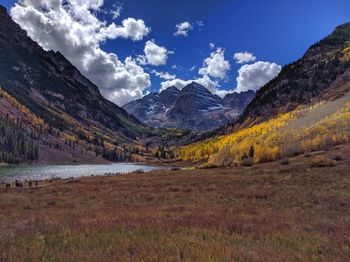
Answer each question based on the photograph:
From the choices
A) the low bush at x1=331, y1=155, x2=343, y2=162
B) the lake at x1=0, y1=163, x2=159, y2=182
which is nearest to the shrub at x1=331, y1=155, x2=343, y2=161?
the low bush at x1=331, y1=155, x2=343, y2=162

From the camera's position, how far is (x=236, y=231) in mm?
12266

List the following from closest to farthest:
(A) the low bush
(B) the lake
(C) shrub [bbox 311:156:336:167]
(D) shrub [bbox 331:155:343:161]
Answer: (C) shrub [bbox 311:156:336:167], (A) the low bush, (D) shrub [bbox 331:155:343:161], (B) the lake

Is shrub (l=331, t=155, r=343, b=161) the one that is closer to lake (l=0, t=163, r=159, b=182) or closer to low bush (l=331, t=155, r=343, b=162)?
low bush (l=331, t=155, r=343, b=162)

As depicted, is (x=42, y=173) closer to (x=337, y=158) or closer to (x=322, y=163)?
(x=322, y=163)

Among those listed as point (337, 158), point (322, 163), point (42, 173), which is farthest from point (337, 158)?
point (42, 173)

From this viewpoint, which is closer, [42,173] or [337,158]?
[337,158]

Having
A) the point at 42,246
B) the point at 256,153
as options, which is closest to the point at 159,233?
the point at 42,246


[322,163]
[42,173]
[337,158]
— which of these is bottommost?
[322,163]

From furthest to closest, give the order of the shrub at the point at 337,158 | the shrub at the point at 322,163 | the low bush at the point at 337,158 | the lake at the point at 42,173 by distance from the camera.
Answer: the lake at the point at 42,173, the shrub at the point at 337,158, the low bush at the point at 337,158, the shrub at the point at 322,163

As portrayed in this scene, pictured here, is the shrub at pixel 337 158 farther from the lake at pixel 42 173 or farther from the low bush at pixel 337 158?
the lake at pixel 42 173

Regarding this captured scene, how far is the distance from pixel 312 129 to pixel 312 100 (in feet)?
353

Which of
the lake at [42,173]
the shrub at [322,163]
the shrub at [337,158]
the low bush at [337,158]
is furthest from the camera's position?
the lake at [42,173]

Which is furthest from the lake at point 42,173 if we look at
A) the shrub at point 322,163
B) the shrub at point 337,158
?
the shrub at point 337,158

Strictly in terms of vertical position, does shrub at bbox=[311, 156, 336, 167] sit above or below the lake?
below
